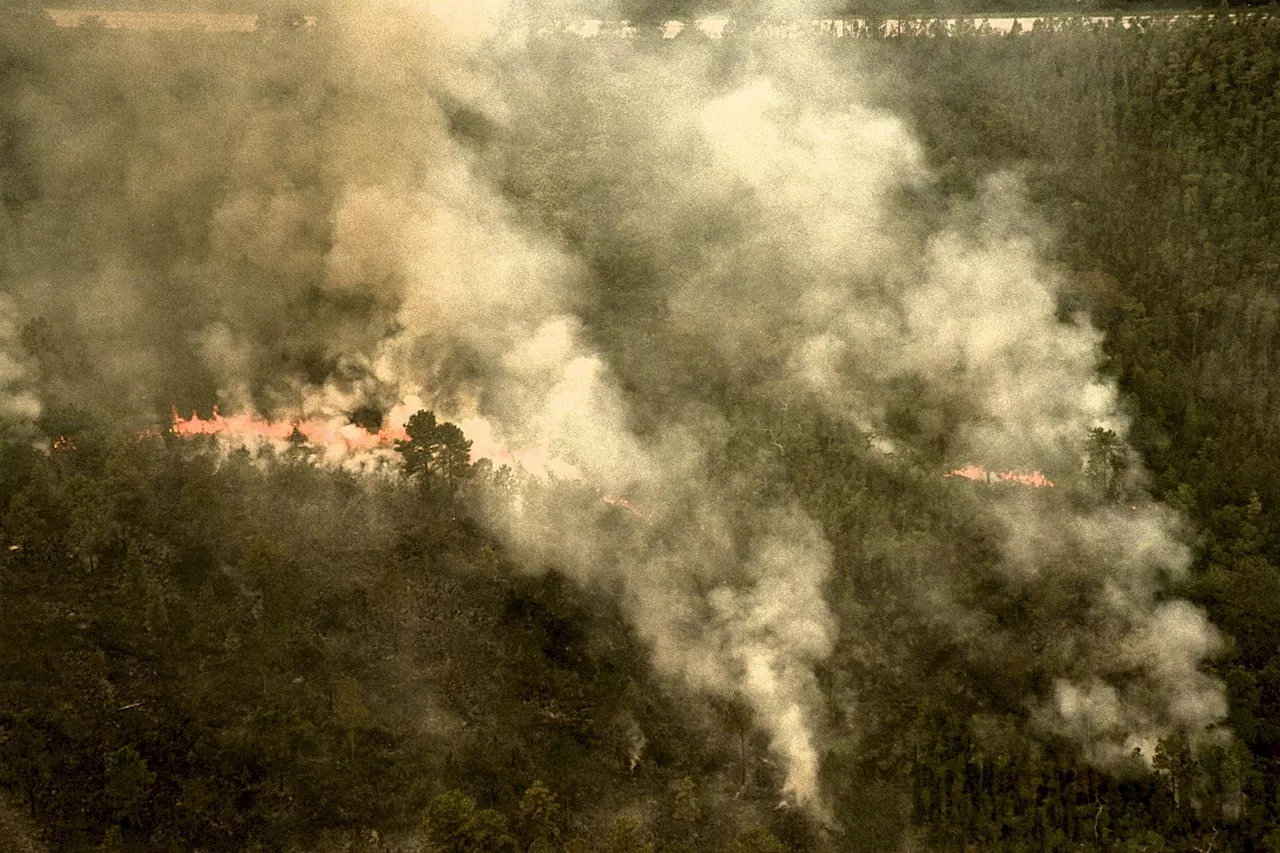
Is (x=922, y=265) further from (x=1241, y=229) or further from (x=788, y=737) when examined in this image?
(x=788, y=737)

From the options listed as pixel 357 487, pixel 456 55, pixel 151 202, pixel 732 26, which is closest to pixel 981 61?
pixel 732 26

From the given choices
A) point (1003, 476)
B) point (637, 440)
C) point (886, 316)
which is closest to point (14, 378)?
point (637, 440)

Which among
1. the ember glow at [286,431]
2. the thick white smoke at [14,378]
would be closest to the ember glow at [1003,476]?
the ember glow at [286,431]

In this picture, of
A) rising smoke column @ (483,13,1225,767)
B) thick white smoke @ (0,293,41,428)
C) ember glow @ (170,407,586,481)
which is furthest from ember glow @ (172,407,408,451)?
rising smoke column @ (483,13,1225,767)

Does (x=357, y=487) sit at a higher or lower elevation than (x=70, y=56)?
lower

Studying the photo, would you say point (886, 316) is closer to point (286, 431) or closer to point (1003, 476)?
point (1003, 476)

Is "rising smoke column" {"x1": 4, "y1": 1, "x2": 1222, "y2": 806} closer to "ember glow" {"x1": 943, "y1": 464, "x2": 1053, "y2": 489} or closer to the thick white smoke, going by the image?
"ember glow" {"x1": 943, "y1": 464, "x2": 1053, "y2": 489}

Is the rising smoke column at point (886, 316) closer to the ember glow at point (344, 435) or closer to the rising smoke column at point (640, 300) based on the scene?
the rising smoke column at point (640, 300)
